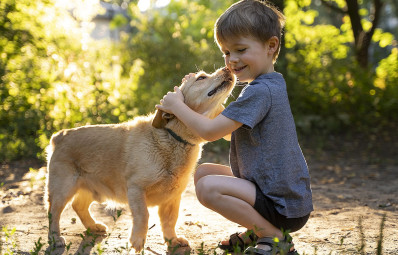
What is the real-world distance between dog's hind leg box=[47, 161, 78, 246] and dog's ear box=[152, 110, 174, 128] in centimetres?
83

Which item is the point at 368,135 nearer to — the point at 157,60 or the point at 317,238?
the point at 157,60

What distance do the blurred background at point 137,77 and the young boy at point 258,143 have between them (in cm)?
459

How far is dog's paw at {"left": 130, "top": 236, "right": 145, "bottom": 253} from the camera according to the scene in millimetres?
3262

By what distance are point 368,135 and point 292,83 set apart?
1.72 metres

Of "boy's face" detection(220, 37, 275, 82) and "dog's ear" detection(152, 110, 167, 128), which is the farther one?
"dog's ear" detection(152, 110, 167, 128)

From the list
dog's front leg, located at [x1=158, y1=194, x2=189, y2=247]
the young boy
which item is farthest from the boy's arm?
dog's front leg, located at [x1=158, y1=194, x2=189, y2=247]

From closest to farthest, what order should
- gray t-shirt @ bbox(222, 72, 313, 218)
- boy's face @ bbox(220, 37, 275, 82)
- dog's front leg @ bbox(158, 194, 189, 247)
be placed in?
1. gray t-shirt @ bbox(222, 72, 313, 218)
2. boy's face @ bbox(220, 37, 275, 82)
3. dog's front leg @ bbox(158, 194, 189, 247)

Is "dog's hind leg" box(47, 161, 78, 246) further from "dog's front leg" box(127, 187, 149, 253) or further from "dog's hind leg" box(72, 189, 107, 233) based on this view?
"dog's front leg" box(127, 187, 149, 253)

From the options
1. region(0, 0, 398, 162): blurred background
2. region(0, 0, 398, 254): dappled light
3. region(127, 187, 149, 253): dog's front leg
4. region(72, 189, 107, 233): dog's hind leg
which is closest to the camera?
region(127, 187, 149, 253): dog's front leg

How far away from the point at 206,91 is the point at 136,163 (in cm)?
74

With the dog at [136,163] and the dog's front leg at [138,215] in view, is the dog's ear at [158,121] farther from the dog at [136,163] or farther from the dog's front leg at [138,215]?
the dog's front leg at [138,215]

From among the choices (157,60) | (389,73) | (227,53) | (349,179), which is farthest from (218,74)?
(157,60)

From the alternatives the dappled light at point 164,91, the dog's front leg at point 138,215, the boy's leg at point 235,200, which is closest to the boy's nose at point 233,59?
the boy's leg at point 235,200

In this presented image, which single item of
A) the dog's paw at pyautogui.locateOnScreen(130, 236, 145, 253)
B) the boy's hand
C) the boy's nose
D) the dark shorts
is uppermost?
the boy's nose
